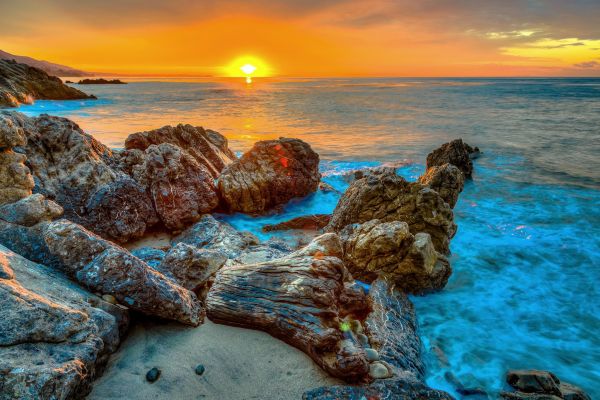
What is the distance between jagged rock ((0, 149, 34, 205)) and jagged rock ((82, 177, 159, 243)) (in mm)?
1247

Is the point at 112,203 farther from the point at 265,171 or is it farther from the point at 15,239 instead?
the point at 265,171

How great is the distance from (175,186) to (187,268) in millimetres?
3901

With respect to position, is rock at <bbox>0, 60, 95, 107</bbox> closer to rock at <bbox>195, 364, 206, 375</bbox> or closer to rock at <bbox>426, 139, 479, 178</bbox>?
rock at <bbox>426, 139, 479, 178</bbox>

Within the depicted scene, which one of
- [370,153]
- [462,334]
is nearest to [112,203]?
[462,334]

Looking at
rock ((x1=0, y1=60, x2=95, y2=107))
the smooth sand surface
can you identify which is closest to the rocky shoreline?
the smooth sand surface

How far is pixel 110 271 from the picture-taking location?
4.42 m

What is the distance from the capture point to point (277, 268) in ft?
16.5

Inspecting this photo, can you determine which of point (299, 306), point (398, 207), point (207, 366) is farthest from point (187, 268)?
point (398, 207)

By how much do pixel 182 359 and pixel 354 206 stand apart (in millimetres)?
5371

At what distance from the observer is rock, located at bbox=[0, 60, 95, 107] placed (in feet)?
141

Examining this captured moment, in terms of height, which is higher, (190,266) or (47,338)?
(47,338)

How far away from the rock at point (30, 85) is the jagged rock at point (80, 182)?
134ft

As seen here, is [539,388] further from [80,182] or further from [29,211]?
[80,182]

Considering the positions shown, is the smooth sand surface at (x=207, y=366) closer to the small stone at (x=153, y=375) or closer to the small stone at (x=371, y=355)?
the small stone at (x=153, y=375)
